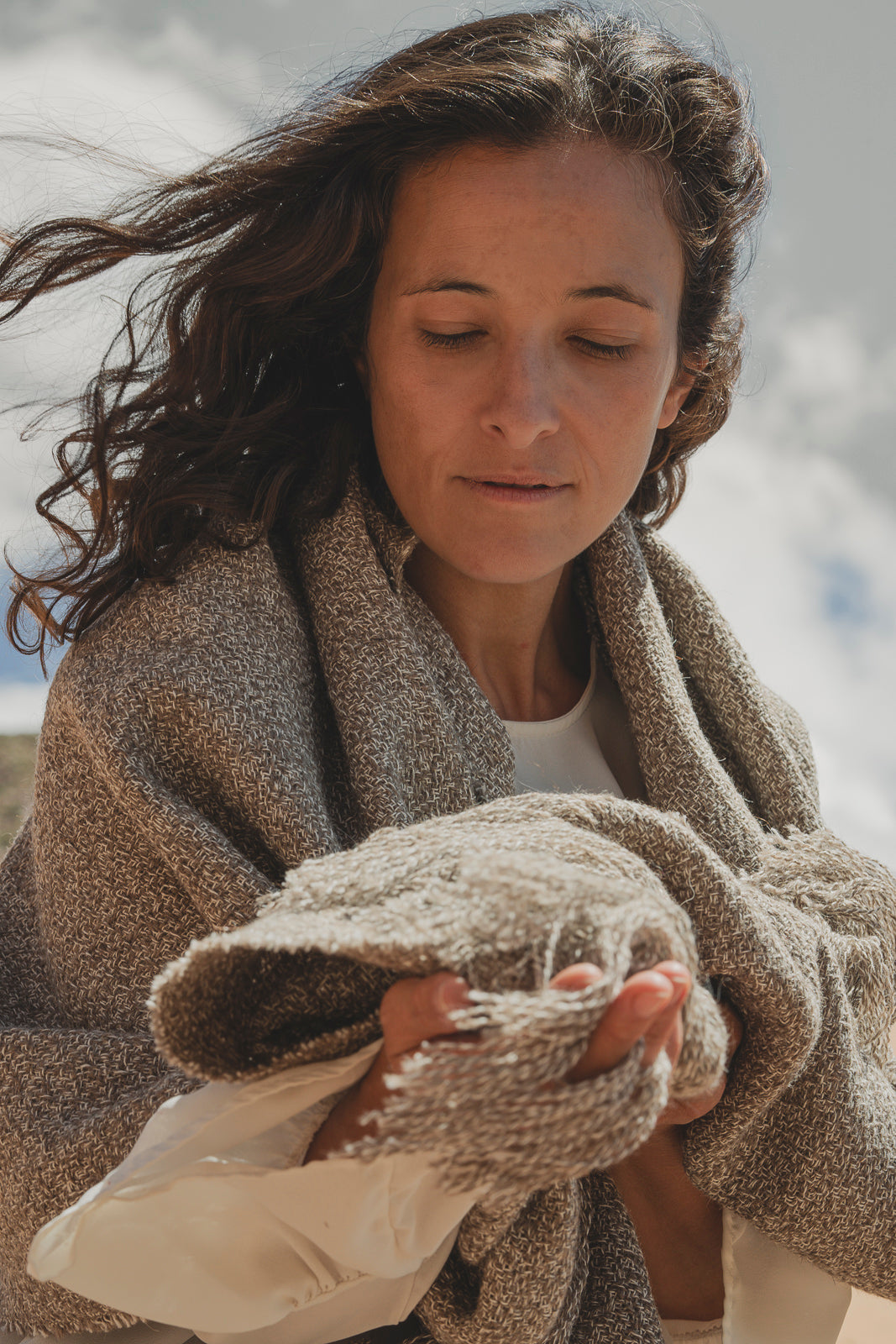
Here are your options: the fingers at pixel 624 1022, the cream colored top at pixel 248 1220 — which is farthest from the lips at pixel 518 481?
the fingers at pixel 624 1022

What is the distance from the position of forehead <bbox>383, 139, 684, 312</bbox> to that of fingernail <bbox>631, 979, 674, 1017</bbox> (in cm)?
102

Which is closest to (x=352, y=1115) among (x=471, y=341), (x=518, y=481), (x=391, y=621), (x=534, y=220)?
(x=391, y=621)

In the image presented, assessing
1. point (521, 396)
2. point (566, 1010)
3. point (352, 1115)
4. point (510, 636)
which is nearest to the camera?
point (566, 1010)

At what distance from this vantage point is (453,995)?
885mm

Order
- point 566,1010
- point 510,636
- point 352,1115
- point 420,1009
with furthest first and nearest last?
point 510,636 < point 352,1115 < point 420,1009 < point 566,1010

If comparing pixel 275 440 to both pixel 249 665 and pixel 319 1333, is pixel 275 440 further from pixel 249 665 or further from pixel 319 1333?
pixel 319 1333

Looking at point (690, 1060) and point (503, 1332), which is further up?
point (690, 1060)

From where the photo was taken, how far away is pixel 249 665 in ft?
4.82

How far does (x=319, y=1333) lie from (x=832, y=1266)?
2.24 ft

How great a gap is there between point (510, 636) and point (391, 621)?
41 cm

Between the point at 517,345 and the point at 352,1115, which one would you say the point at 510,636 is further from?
the point at 352,1115

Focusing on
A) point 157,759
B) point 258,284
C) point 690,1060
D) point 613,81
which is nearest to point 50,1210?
point 157,759

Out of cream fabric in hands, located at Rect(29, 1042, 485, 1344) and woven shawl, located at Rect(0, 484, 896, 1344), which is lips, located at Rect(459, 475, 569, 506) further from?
cream fabric in hands, located at Rect(29, 1042, 485, 1344)

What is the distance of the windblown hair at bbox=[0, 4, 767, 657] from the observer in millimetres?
1652
